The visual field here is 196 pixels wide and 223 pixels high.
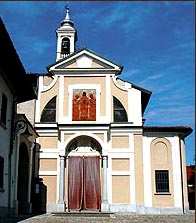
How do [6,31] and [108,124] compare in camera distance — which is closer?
[6,31]

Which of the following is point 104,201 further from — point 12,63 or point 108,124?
point 12,63

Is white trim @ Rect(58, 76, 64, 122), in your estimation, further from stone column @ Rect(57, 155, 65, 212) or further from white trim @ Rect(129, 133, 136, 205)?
white trim @ Rect(129, 133, 136, 205)

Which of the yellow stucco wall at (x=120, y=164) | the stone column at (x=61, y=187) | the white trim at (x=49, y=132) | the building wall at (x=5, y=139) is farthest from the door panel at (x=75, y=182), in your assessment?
the building wall at (x=5, y=139)

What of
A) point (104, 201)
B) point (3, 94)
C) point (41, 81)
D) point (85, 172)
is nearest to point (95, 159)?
point (85, 172)

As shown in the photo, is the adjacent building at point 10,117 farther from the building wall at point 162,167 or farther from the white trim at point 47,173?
the building wall at point 162,167

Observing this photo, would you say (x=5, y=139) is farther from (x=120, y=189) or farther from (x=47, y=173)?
(x=120, y=189)

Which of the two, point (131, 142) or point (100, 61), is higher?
point (100, 61)

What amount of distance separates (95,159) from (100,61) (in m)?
6.82

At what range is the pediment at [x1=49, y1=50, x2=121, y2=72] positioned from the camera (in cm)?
2995

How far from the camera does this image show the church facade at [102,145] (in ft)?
90.8

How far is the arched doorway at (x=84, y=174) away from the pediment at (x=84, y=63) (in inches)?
196

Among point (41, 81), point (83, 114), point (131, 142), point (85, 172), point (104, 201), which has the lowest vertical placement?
point (104, 201)

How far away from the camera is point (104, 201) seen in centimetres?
2733

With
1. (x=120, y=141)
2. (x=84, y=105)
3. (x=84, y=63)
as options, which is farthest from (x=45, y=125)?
(x=84, y=63)
